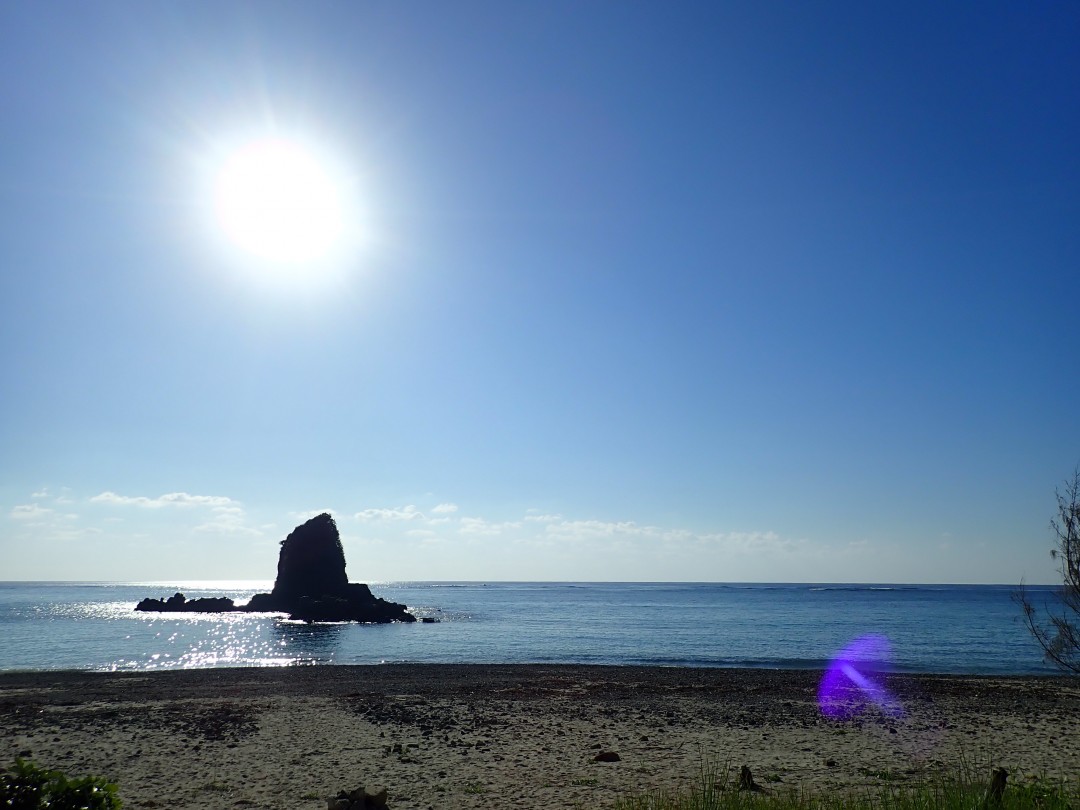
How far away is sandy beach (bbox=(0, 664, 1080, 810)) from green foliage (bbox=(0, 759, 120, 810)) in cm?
697

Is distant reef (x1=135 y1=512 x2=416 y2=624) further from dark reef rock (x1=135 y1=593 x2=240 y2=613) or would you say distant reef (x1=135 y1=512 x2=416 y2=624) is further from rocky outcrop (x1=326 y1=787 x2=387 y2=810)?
rocky outcrop (x1=326 y1=787 x2=387 y2=810)

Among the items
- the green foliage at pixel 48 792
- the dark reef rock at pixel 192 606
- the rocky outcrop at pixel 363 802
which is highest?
the green foliage at pixel 48 792

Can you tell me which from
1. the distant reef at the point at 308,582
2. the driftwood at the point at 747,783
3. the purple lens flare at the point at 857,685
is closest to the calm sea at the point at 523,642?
the purple lens flare at the point at 857,685

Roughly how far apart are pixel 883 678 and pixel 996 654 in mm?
23217

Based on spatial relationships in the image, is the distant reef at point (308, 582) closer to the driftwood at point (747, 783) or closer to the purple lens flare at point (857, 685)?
the purple lens flare at point (857, 685)

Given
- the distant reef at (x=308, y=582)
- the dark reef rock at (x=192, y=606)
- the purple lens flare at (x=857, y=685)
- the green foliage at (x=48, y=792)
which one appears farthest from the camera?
the dark reef rock at (x=192, y=606)

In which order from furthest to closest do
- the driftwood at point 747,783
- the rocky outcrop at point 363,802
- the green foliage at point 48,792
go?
the driftwood at point 747,783
the rocky outcrop at point 363,802
the green foliage at point 48,792

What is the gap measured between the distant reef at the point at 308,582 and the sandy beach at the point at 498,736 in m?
69.0

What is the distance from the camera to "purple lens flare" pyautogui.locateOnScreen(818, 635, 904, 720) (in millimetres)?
24469

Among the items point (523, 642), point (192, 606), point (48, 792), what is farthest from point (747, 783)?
point (192, 606)

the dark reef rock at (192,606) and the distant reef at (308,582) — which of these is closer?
the distant reef at (308,582)

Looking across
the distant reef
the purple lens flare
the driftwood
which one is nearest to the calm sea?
the purple lens flare

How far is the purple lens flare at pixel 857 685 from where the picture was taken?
24.5 metres

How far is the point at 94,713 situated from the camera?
907 inches
